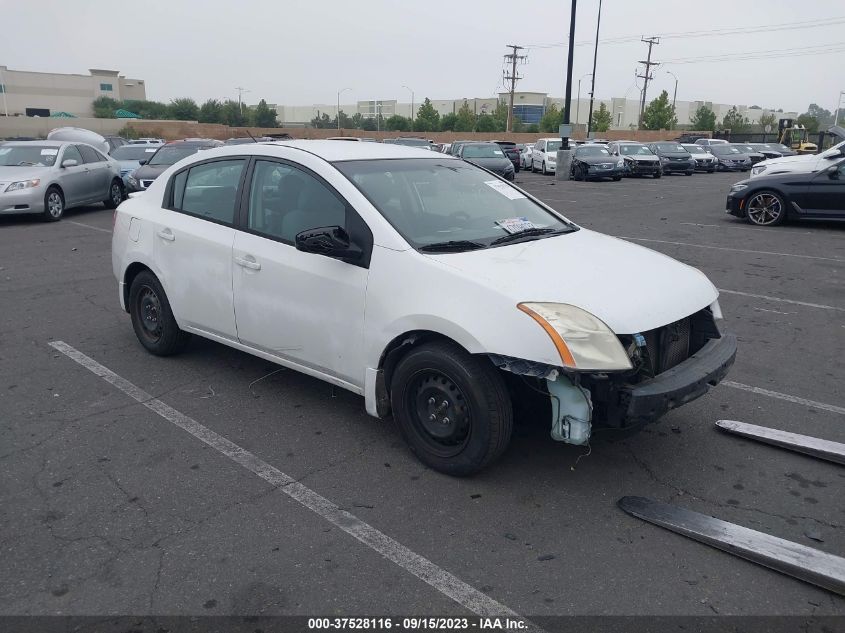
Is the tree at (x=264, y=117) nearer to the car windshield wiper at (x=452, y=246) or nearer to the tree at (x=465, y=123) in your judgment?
the tree at (x=465, y=123)

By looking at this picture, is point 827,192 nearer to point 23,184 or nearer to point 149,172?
point 149,172

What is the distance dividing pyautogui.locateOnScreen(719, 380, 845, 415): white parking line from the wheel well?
4.69 m

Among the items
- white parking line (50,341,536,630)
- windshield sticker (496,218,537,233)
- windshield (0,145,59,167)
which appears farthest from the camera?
windshield (0,145,59,167)

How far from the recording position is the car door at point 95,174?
49.1 feet

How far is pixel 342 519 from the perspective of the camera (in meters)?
3.41

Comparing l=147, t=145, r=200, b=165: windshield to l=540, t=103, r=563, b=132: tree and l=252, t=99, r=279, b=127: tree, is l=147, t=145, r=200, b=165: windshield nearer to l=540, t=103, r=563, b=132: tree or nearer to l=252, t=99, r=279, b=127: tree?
l=252, t=99, r=279, b=127: tree

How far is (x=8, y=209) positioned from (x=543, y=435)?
12.6 meters

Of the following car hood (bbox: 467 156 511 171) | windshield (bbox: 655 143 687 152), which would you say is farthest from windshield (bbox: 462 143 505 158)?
windshield (bbox: 655 143 687 152)

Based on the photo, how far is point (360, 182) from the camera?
427cm

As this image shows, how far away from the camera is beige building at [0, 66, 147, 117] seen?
91.9 metres

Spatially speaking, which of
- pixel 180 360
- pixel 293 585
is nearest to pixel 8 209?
pixel 180 360

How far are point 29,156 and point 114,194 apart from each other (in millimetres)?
2155

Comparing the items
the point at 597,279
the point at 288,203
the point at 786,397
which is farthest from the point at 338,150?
the point at 786,397

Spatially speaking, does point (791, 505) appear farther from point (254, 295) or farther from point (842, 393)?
point (254, 295)
